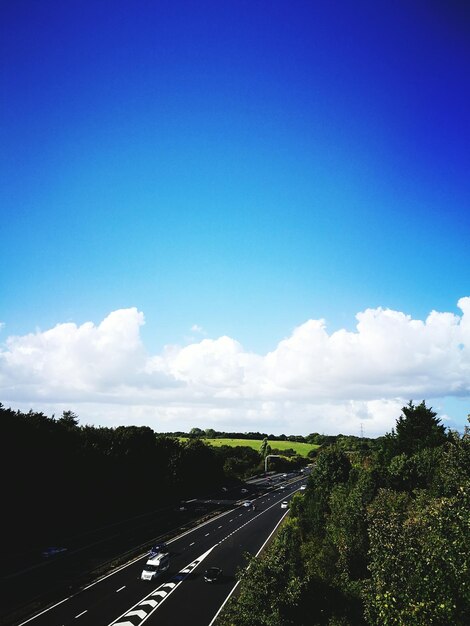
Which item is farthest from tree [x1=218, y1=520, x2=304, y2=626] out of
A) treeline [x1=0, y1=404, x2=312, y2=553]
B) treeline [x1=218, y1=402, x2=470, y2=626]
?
treeline [x1=0, y1=404, x2=312, y2=553]

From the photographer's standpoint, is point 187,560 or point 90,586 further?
point 187,560

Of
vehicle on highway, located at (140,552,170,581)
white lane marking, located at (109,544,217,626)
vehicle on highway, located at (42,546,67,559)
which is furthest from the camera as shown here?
vehicle on highway, located at (42,546,67,559)

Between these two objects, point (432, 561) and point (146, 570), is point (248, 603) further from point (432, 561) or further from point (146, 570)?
Result: point (146, 570)

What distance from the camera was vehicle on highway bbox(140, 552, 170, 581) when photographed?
34969mm

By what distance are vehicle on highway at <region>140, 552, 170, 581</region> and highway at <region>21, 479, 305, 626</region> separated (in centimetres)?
55

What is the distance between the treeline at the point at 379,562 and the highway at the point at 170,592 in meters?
6.44

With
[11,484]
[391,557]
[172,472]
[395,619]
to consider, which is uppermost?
[391,557]

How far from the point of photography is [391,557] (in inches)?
585

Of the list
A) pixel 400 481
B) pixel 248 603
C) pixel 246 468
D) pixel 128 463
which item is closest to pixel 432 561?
pixel 248 603

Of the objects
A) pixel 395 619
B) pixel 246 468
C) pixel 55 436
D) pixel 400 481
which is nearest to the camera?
pixel 395 619

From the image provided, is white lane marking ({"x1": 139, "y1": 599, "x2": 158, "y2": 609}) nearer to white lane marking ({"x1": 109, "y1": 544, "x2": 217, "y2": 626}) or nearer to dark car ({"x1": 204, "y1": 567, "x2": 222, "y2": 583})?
white lane marking ({"x1": 109, "y1": 544, "x2": 217, "y2": 626})

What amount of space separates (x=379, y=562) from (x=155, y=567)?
28.6m

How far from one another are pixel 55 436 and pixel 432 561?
54823 mm

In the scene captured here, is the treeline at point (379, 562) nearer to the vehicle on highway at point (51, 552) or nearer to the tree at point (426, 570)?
the tree at point (426, 570)
